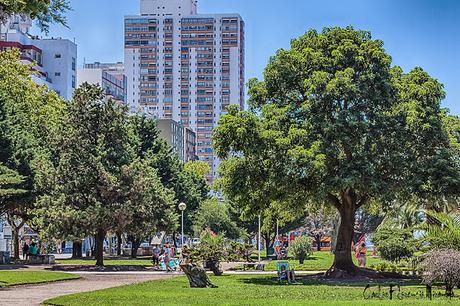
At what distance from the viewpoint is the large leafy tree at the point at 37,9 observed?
1617cm

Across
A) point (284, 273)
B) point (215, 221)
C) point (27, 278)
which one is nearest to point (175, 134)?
point (215, 221)

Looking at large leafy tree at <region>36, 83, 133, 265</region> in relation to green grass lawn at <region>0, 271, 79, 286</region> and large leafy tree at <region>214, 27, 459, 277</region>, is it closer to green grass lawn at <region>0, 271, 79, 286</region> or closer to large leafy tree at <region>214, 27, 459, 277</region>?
green grass lawn at <region>0, 271, 79, 286</region>

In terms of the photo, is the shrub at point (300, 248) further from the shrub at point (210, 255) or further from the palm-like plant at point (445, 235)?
the palm-like plant at point (445, 235)

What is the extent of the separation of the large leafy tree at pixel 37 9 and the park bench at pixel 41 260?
37.6 metres

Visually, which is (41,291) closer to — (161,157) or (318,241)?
(161,157)

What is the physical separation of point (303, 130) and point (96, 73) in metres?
151

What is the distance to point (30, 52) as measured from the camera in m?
135

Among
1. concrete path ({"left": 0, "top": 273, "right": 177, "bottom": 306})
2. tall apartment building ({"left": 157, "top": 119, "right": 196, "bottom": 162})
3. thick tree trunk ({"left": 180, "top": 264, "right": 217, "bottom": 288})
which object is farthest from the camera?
tall apartment building ({"left": 157, "top": 119, "right": 196, "bottom": 162})

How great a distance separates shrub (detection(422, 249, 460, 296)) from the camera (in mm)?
20891

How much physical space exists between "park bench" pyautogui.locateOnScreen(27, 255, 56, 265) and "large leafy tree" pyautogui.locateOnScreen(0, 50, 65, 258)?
295 cm

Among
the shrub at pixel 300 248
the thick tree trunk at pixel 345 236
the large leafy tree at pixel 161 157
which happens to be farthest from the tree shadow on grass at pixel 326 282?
the large leafy tree at pixel 161 157

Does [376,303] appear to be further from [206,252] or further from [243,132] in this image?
[206,252]

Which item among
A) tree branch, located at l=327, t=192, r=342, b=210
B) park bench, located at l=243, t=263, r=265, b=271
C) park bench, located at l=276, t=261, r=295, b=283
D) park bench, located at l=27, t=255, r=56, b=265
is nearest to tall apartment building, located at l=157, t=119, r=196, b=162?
park bench, located at l=27, t=255, r=56, b=265

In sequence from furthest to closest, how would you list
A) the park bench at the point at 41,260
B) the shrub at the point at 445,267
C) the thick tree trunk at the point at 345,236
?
1. the park bench at the point at 41,260
2. the thick tree trunk at the point at 345,236
3. the shrub at the point at 445,267
